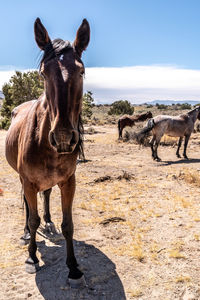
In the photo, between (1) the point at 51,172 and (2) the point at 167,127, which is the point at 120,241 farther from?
(2) the point at 167,127

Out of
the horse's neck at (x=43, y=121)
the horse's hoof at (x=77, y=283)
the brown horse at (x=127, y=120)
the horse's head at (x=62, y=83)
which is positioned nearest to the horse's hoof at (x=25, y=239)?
the horse's hoof at (x=77, y=283)

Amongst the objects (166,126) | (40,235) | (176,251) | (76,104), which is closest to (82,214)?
(40,235)

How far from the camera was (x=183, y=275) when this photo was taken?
3.12 m

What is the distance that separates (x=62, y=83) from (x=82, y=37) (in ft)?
2.52

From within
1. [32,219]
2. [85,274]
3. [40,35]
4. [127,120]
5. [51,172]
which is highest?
[40,35]

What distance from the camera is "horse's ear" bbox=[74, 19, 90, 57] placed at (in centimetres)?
253

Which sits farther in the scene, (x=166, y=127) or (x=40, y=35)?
(x=166, y=127)

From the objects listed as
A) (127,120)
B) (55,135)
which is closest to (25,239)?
(55,135)

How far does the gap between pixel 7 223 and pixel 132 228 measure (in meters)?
2.32

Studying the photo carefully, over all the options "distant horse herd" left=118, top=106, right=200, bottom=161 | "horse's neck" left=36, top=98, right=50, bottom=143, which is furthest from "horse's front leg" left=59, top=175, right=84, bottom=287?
"distant horse herd" left=118, top=106, right=200, bottom=161

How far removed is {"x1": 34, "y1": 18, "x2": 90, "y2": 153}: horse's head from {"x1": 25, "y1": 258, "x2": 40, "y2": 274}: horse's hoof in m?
2.01

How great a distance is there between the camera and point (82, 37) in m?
2.56

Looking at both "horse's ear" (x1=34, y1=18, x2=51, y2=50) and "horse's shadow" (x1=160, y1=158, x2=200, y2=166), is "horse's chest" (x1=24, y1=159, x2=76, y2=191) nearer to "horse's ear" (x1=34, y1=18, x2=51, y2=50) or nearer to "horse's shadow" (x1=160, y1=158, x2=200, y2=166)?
"horse's ear" (x1=34, y1=18, x2=51, y2=50)

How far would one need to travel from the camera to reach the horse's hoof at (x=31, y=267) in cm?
324
